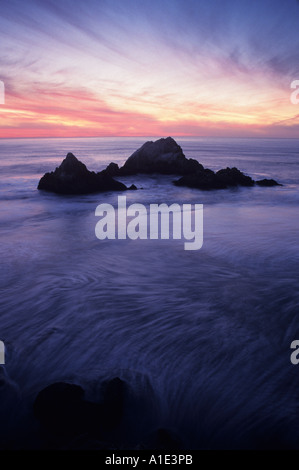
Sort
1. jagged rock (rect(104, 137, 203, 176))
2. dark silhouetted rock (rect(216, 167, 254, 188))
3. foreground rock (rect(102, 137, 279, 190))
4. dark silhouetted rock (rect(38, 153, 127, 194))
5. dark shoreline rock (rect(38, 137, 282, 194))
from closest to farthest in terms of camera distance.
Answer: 1. dark silhouetted rock (rect(38, 153, 127, 194))
2. dark shoreline rock (rect(38, 137, 282, 194))
3. dark silhouetted rock (rect(216, 167, 254, 188))
4. foreground rock (rect(102, 137, 279, 190))
5. jagged rock (rect(104, 137, 203, 176))

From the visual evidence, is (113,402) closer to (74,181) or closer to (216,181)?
(74,181)

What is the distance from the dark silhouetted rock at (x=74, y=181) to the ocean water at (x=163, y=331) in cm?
794

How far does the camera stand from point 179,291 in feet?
17.9

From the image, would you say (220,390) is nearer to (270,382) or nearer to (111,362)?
(270,382)

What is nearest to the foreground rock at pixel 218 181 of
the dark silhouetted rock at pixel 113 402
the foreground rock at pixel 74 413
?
the dark silhouetted rock at pixel 113 402

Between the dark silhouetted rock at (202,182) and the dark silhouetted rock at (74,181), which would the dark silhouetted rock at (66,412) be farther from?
the dark silhouetted rock at (202,182)

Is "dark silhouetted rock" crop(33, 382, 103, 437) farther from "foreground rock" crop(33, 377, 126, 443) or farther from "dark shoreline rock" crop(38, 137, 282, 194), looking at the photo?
"dark shoreline rock" crop(38, 137, 282, 194)

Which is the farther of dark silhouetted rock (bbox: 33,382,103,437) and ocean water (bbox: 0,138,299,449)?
ocean water (bbox: 0,138,299,449)

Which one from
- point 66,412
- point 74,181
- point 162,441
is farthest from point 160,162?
point 162,441

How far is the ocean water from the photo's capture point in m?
2.87

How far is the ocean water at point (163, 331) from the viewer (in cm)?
287

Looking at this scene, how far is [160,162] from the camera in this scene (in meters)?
Answer: 24.4

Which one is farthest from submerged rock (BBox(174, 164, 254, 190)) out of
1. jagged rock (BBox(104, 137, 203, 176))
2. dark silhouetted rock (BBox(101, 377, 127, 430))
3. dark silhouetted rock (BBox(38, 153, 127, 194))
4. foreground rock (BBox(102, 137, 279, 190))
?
dark silhouetted rock (BBox(101, 377, 127, 430))

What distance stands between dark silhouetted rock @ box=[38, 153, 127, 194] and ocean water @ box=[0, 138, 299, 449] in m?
7.94
